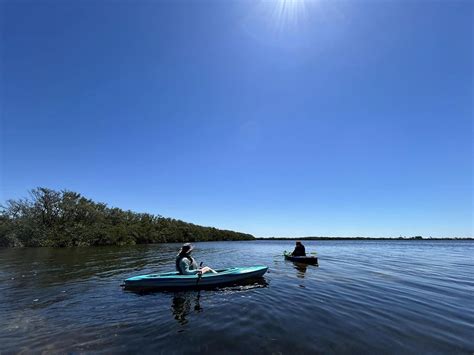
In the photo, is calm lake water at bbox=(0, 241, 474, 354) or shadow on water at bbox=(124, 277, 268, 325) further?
shadow on water at bbox=(124, 277, 268, 325)

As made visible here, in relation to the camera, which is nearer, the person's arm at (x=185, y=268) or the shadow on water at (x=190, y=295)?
the shadow on water at (x=190, y=295)

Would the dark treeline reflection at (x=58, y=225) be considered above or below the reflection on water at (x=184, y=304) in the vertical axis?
above

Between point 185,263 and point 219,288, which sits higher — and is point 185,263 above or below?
above

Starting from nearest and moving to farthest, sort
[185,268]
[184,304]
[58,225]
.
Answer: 1. [184,304]
2. [185,268]
3. [58,225]

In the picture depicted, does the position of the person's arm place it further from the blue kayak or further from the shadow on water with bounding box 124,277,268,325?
the shadow on water with bounding box 124,277,268,325

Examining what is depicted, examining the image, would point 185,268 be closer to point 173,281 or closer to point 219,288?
point 173,281

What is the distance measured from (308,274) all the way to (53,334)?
572 inches

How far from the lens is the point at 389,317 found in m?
8.99

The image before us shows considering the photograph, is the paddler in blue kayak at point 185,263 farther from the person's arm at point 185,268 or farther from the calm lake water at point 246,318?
the calm lake water at point 246,318

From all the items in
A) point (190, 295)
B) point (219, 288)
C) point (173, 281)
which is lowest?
point (190, 295)

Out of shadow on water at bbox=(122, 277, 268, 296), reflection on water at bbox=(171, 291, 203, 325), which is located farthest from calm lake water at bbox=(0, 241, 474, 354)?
shadow on water at bbox=(122, 277, 268, 296)

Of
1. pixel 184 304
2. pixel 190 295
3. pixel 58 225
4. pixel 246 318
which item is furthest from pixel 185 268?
pixel 58 225

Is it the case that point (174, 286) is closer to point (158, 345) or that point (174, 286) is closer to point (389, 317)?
point (158, 345)

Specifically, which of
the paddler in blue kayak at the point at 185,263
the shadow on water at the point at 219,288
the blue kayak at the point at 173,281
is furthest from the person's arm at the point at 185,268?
the shadow on water at the point at 219,288
